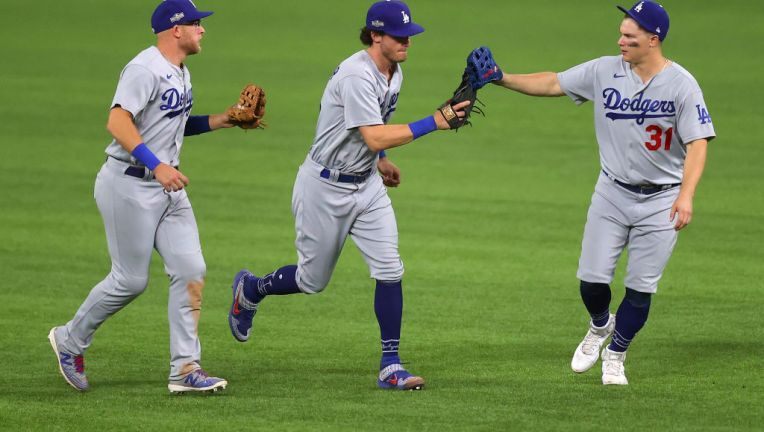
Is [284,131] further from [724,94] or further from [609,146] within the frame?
[609,146]

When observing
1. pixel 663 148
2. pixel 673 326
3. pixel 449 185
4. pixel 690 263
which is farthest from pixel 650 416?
pixel 449 185

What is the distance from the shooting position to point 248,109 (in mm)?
8352

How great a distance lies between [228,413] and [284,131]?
11.5 meters

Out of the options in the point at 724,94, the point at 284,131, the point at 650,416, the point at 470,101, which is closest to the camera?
the point at 650,416

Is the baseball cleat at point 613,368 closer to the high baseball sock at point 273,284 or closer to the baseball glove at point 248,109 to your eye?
the high baseball sock at point 273,284

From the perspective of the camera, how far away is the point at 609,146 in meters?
8.30

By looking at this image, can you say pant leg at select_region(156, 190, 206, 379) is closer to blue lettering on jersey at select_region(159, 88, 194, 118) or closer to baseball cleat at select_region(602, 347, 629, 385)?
blue lettering on jersey at select_region(159, 88, 194, 118)

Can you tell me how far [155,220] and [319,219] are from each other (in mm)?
1005

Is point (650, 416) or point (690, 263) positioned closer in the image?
point (650, 416)

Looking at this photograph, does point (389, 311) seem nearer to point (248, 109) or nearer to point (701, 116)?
point (248, 109)

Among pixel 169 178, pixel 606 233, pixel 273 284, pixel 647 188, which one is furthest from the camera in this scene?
pixel 273 284

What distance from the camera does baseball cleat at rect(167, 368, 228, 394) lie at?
792 cm

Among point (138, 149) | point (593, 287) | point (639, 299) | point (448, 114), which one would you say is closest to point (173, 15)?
point (138, 149)

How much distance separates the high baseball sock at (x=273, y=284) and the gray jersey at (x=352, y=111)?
0.83 m
